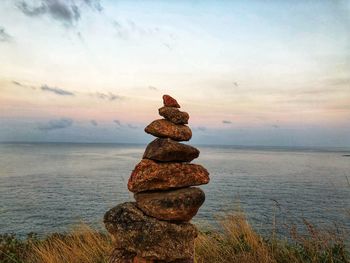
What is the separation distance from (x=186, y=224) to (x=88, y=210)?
28259mm

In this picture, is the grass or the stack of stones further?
the grass

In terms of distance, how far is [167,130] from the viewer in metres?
9.25

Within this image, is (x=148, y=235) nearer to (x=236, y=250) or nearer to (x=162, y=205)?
(x=162, y=205)

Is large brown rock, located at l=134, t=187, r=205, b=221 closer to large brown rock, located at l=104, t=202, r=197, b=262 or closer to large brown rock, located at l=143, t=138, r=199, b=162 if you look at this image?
large brown rock, located at l=104, t=202, r=197, b=262

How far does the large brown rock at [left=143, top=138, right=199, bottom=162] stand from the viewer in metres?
8.96

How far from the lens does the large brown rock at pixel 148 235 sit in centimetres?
840

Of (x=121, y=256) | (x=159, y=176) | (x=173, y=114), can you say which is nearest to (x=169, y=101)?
(x=173, y=114)

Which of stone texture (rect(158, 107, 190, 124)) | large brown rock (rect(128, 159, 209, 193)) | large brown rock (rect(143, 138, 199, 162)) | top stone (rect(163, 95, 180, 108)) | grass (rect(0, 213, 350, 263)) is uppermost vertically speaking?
top stone (rect(163, 95, 180, 108))

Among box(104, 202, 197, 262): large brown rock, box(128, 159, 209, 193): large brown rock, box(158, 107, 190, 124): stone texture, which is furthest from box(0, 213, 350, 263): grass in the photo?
box(158, 107, 190, 124): stone texture

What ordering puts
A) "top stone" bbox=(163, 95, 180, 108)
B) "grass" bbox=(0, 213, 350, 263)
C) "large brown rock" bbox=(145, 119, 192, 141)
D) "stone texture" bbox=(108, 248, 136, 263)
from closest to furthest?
"stone texture" bbox=(108, 248, 136, 263) → "large brown rock" bbox=(145, 119, 192, 141) → "grass" bbox=(0, 213, 350, 263) → "top stone" bbox=(163, 95, 180, 108)

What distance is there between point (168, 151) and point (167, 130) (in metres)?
0.63

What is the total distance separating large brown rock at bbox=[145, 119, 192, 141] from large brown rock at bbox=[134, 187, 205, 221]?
1499 mm

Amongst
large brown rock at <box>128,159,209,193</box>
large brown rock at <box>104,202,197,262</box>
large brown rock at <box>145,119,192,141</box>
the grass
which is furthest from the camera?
the grass

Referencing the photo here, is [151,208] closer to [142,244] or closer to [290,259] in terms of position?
[142,244]
